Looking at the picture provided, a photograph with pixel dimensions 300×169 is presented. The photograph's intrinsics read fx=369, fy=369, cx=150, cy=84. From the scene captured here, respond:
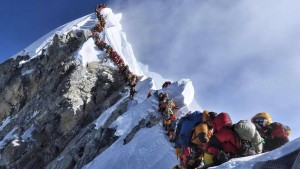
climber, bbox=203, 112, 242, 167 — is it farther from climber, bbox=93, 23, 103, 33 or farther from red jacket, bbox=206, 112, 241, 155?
climber, bbox=93, 23, 103, 33

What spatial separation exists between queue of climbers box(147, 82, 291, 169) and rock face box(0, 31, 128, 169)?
1068cm

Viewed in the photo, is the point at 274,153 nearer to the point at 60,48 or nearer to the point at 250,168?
the point at 250,168

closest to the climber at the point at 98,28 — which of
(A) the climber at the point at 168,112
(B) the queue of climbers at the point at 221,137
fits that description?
(A) the climber at the point at 168,112

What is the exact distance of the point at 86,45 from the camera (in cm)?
3800

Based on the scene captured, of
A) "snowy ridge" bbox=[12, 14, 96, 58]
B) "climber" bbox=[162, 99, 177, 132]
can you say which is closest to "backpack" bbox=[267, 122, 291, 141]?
"climber" bbox=[162, 99, 177, 132]

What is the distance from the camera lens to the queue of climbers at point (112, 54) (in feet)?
99.3

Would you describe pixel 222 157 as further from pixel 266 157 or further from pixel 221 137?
pixel 266 157

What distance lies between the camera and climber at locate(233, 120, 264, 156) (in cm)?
891

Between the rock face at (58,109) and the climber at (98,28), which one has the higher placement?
the climber at (98,28)

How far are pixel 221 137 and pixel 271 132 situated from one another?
6.30ft

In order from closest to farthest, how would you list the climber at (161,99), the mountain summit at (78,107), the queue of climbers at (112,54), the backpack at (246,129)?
the backpack at (246,129) → the mountain summit at (78,107) → the climber at (161,99) → the queue of climbers at (112,54)

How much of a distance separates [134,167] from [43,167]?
14.9 meters

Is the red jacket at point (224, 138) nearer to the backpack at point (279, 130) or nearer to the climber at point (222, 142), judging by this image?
the climber at point (222, 142)

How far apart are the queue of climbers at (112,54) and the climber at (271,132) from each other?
16.4 metres
